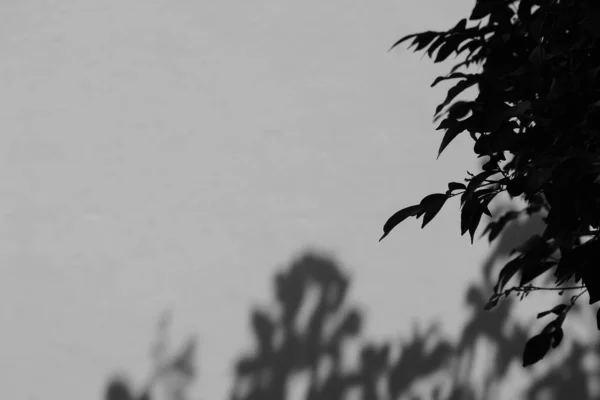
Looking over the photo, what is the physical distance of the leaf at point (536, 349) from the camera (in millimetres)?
1438

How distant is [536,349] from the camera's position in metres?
1.44

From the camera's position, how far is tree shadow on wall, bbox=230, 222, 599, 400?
2.64 m

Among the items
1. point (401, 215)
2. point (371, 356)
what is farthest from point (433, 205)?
point (371, 356)

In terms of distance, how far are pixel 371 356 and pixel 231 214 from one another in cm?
77

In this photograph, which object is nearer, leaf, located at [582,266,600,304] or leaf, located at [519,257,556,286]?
leaf, located at [582,266,600,304]

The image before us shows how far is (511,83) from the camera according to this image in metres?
1.21

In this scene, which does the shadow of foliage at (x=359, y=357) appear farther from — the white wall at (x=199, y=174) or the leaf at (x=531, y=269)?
the leaf at (x=531, y=269)

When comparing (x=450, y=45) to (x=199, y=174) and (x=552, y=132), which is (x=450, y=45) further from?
(x=199, y=174)

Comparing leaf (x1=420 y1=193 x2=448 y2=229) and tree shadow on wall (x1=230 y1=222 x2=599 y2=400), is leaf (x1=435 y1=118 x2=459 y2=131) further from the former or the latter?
tree shadow on wall (x1=230 y1=222 x2=599 y2=400)

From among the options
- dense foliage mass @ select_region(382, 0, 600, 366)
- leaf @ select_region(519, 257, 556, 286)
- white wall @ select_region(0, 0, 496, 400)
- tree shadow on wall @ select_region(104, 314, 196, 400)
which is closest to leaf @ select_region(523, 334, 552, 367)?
leaf @ select_region(519, 257, 556, 286)

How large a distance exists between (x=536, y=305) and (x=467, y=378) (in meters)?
0.41

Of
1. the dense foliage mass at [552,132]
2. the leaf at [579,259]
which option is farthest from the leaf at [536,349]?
the leaf at [579,259]


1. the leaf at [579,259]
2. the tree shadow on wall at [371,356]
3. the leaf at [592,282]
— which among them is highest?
the tree shadow on wall at [371,356]

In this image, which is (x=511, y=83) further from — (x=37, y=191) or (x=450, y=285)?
(x=37, y=191)
